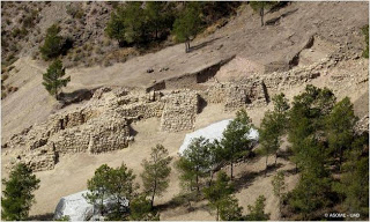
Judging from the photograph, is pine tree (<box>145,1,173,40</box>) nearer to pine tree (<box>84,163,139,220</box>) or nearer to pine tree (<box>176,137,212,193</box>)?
pine tree (<box>176,137,212,193</box>)

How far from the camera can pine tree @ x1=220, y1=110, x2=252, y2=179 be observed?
113 ft

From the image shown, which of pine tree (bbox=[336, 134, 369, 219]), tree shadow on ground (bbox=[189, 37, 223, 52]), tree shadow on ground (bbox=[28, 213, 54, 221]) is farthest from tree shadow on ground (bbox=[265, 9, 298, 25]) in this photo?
tree shadow on ground (bbox=[28, 213, 54, 221])

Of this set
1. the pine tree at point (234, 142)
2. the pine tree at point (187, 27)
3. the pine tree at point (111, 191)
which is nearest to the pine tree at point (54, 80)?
the pine tree at point (187, 27)

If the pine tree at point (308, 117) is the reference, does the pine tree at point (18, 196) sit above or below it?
below

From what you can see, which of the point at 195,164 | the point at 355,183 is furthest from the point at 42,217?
the point at 355,183

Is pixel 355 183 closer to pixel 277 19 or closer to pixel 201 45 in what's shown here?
pixel 201 45

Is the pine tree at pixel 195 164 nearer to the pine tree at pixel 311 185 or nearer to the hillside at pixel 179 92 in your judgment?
the hillside at pixel 179 92

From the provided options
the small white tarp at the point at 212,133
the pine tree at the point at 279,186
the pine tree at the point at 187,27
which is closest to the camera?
the pine tree at the point at 279,186

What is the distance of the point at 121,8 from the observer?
60.3m

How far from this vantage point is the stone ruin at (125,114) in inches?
1596

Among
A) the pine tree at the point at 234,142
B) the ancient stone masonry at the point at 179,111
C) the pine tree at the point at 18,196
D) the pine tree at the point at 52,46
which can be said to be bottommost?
the pine tree at the point at 18,196

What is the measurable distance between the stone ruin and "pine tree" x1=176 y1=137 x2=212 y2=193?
752 cm

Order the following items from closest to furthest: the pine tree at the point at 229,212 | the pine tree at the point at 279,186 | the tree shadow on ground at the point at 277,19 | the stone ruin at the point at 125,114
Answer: the pine tree at the point at 229,212
the pine tree at the point at 279,186
the stone ruin at the point at 125,114
the tree shadow on ground at the point at 277,19

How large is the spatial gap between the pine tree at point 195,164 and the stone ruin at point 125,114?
7525 mm
